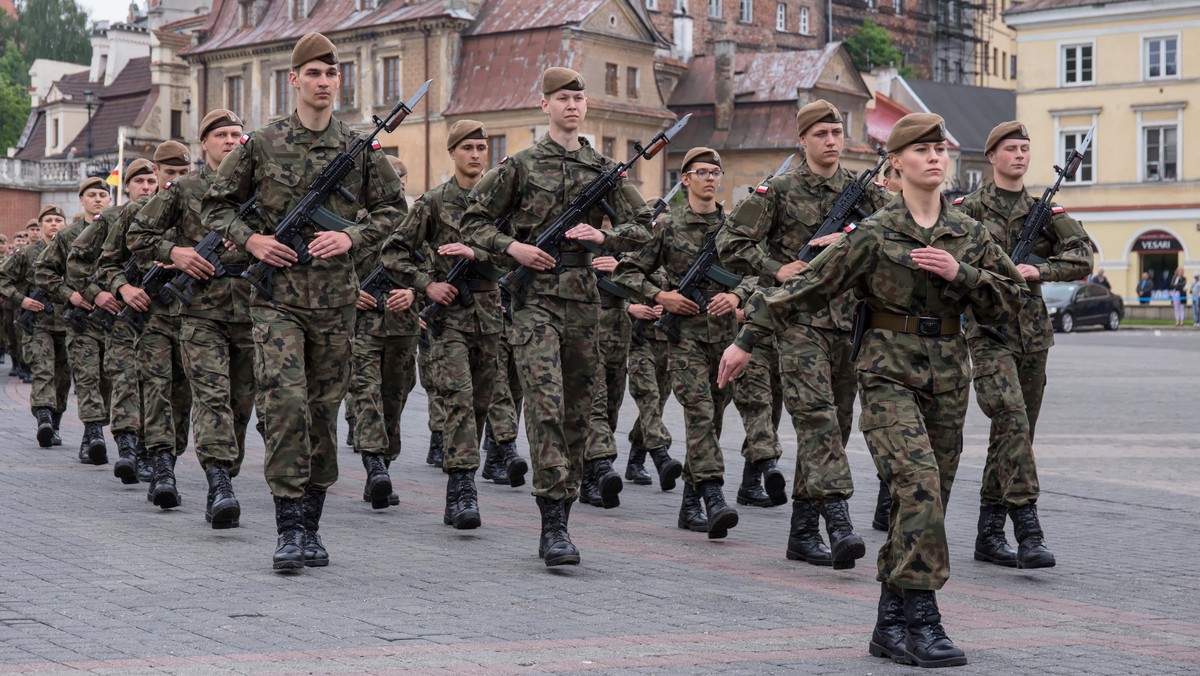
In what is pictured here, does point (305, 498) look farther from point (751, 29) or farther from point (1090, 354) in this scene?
point (751, 29)

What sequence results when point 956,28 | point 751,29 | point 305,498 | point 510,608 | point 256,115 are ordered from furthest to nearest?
1. point 956,28
2. point 751,29
3. point 256,115
4. point 305,498
5. point 510,608

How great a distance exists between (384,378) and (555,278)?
342cm

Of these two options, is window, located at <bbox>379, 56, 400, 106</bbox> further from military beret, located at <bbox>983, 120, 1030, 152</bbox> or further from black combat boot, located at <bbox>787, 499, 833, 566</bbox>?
black combat boot, located at <bbox>787, 499, 833, 566</bbox>

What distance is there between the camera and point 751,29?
94.6 meters

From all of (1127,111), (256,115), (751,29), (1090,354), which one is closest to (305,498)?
(1090,354)

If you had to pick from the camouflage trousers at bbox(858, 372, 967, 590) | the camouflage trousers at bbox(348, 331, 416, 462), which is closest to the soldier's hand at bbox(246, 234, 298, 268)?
the camouflage trousers at bbox(858, 372, 967, 590)

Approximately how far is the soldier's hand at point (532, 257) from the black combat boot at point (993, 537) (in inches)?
104

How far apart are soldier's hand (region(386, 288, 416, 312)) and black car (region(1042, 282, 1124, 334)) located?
39463mm

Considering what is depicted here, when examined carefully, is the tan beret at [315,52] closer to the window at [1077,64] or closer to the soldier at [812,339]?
the soldier at [812,339]

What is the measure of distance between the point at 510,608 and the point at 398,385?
4.63 metres

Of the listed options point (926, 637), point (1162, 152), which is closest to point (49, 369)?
point (926, 637)

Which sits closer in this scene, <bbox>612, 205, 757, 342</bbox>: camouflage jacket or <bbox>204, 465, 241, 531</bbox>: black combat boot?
<bbox>204, 465, 241, 531</bbox>: black combat boot

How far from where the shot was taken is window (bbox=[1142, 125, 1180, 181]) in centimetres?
6419

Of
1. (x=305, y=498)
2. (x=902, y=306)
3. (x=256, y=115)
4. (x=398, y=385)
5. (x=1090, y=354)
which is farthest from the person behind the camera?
(x=256, y=115)
